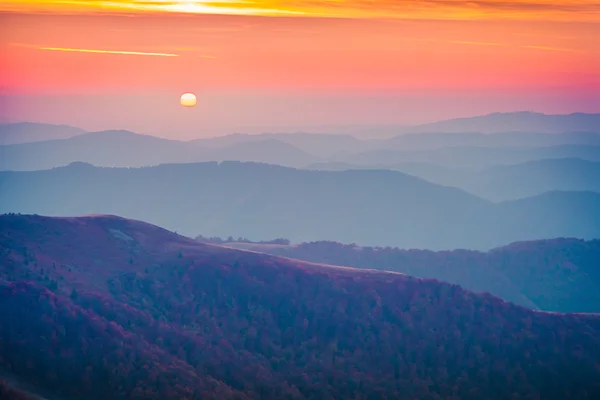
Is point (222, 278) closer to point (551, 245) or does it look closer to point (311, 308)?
point (311, 308)

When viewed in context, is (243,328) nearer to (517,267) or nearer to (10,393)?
(10,393)

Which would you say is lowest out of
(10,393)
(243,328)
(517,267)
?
(10,393)

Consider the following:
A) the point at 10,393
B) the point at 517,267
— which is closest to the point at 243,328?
the point at 10,393

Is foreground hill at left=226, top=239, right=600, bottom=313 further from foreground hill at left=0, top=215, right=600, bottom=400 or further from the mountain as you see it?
the mountain

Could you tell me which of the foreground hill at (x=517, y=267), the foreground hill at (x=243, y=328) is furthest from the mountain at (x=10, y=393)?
the foreground hill at (x=517, y=267)

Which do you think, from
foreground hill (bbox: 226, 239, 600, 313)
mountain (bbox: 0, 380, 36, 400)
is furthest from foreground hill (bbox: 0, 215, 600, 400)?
foreground hill (bbox: 226, 239, 600, 313)
